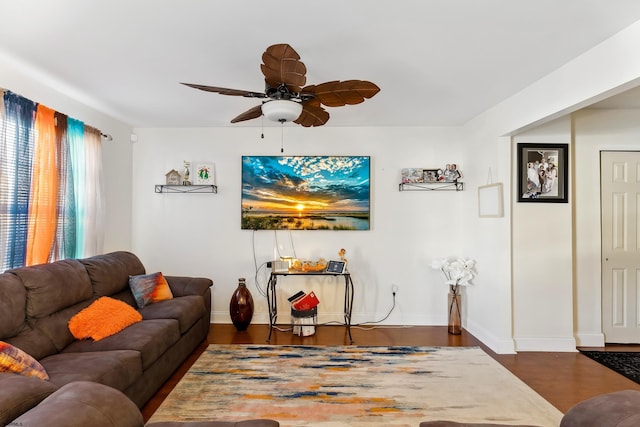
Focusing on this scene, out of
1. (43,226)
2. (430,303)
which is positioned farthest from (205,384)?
(430,303)

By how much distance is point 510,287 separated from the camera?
3.26m

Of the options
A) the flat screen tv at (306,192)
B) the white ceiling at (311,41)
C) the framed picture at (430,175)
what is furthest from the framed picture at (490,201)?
the flat screen tv at (306,192)

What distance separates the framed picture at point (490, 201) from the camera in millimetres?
3346

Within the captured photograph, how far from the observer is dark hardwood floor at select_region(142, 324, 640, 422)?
254 centimetres

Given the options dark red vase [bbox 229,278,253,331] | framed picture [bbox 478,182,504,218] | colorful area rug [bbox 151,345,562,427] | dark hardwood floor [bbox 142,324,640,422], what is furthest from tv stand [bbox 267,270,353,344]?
framed picture [bbox 478,182,504,218]

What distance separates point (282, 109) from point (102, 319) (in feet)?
6.99

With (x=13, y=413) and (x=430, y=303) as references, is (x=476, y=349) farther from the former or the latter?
(x=13, y=413)

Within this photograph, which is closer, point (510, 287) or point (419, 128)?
point (510, 287)

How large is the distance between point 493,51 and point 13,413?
10.2 feet

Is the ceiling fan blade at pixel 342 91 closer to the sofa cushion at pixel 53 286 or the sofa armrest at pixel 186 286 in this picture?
the sofa cushion at pixel 53 286

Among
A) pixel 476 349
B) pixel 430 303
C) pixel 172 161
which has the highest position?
pixel 172 161

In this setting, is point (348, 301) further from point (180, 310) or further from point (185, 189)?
point (185, 189)

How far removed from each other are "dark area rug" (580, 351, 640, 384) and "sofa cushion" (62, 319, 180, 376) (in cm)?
393

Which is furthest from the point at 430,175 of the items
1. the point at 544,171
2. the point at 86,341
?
the point at 86,341
